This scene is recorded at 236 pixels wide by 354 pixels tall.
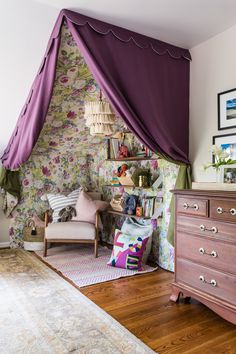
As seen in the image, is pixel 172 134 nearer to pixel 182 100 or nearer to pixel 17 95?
pixel 182 100

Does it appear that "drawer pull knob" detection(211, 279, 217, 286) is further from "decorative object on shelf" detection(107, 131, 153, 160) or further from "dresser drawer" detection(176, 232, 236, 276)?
"decorative object on shelf" detection(107, 131, 153, 160)

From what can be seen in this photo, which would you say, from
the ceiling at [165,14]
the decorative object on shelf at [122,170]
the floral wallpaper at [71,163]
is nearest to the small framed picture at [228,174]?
the floral wallpaper at [71,163]

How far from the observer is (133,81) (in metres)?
2.56

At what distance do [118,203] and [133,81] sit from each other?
2.11m

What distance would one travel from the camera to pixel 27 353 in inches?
71.8

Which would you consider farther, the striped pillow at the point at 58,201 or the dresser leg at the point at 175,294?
the striped pillow at the point at 58,201

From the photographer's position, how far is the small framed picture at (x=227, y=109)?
8.72ft

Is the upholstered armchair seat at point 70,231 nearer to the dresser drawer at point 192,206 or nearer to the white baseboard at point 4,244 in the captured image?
the white baseboard at point 4,244

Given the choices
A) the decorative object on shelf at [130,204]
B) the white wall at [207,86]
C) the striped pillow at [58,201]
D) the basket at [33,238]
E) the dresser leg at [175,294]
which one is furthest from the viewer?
the striped pillow at [58,201]

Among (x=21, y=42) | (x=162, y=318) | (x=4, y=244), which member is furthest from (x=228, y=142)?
(x=4, y=244)

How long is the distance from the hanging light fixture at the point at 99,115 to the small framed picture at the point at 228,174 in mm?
1328

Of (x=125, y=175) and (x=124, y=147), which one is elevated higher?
(x=124, y=147)

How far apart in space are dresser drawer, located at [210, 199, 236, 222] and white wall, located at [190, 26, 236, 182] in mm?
670

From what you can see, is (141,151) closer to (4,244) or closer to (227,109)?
(227,109)
